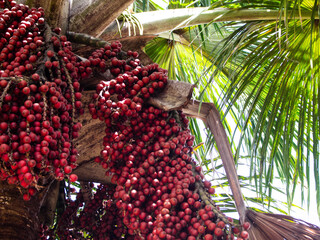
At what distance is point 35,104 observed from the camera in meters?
1.21

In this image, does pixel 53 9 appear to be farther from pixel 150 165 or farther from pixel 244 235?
pixel 244 235

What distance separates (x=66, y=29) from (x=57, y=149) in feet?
2.81

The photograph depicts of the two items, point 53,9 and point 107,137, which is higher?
point 53,9

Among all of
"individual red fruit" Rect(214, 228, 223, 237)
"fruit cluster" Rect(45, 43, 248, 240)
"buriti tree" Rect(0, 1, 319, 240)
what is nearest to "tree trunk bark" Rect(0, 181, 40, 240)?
"buriti tree" Rect(0, 1, 319, 240)

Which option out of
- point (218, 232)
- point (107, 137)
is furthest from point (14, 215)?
point (218, 232)

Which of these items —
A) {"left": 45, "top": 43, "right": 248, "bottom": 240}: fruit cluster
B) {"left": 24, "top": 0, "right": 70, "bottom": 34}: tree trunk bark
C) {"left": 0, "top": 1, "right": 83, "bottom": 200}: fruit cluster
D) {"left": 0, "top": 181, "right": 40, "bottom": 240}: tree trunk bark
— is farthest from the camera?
{"left": 24, "top": 0, "right": 70, "bottom": 34}: tree trunk bark

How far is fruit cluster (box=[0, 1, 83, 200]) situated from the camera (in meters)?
1.15

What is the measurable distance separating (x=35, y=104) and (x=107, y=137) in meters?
0.42

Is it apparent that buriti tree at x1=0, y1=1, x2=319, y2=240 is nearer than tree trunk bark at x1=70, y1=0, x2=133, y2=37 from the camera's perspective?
Yes

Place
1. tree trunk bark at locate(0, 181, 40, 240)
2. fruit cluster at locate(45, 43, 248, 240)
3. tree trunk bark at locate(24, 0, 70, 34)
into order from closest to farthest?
fruit cluster at locate(45, 43, 248, 240)
tree trunk bark at locate(0, 181, 40, 240)
tree trunk bark at locate(24, 0, 70, 34)

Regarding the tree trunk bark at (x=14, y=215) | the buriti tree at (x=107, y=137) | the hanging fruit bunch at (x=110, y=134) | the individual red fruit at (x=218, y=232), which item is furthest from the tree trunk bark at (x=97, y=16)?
the individual red fruit at (x=218, y=232)

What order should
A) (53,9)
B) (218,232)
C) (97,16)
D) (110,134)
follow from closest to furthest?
(218,232) < (110,134) < (53,9) < (97,16)

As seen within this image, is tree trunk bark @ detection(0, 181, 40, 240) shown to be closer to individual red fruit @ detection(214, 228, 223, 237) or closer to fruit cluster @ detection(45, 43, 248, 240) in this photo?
fruit cluster @ detection(45, 43, 248, 240)

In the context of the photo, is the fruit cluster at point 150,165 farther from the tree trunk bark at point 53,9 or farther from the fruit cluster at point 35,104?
the tree trunk bark at point 53,9
